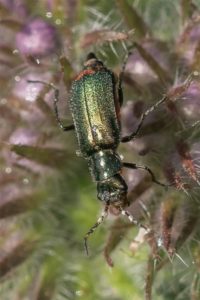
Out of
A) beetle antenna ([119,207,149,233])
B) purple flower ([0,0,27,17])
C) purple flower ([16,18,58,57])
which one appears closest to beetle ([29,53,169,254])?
beetle antenna ([119,207,149,233])

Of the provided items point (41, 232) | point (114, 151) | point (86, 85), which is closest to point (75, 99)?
point (86, 85)

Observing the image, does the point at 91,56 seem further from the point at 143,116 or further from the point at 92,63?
the point at 143,116

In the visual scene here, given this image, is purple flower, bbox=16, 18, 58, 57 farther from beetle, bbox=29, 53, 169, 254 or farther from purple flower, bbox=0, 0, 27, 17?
beetle, bbox=29, 53, 169, 254

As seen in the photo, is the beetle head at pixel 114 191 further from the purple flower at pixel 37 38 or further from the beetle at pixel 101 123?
the purple flower at pixel 37 38

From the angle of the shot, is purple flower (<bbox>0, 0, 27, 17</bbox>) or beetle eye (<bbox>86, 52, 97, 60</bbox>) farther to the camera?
purple flower (<bbox>0, 0, 27, 17</bbox>)

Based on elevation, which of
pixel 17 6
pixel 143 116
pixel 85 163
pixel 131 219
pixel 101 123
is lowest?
pixel 85 163

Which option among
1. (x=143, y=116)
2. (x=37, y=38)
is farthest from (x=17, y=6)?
(x=143, y=116)
